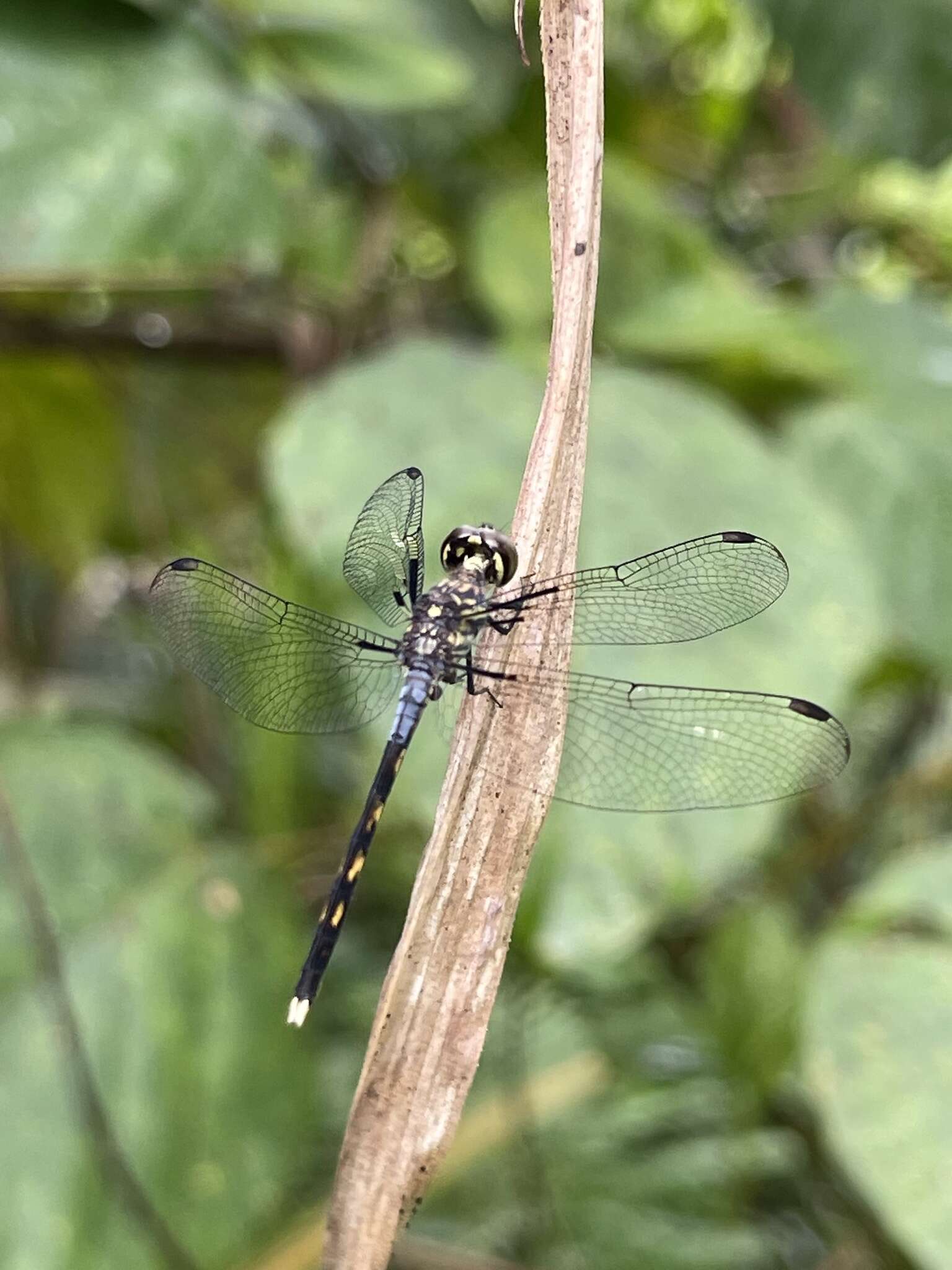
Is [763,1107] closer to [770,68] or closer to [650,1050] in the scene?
[650,1050]

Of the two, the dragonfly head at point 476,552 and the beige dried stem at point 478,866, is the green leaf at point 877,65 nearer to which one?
the dragonfly head at point 476,552

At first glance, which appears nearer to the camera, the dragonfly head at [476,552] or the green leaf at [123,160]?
the dragonfly head at [476,552]

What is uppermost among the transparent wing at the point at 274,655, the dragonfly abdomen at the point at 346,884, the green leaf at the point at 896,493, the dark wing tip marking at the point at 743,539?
the green leaf at the point at 896,493

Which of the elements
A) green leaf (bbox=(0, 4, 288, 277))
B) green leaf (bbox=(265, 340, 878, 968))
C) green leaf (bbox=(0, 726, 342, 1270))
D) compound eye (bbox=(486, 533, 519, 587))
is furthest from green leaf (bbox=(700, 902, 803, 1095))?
green leaf (bbox=(0, 4, 288, 277))

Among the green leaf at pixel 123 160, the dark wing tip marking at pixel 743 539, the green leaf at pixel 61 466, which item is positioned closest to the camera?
the dark wing tip marking at pixel 743 539

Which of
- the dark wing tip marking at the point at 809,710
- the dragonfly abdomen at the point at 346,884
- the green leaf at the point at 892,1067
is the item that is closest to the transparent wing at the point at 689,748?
the dark wing tip marking at the point at 809,710

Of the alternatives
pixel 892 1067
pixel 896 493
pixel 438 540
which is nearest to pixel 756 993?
pixel 892 1067

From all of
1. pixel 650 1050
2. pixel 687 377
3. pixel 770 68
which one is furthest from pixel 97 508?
pixel 770 68

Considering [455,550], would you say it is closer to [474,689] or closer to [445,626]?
[445,626]
